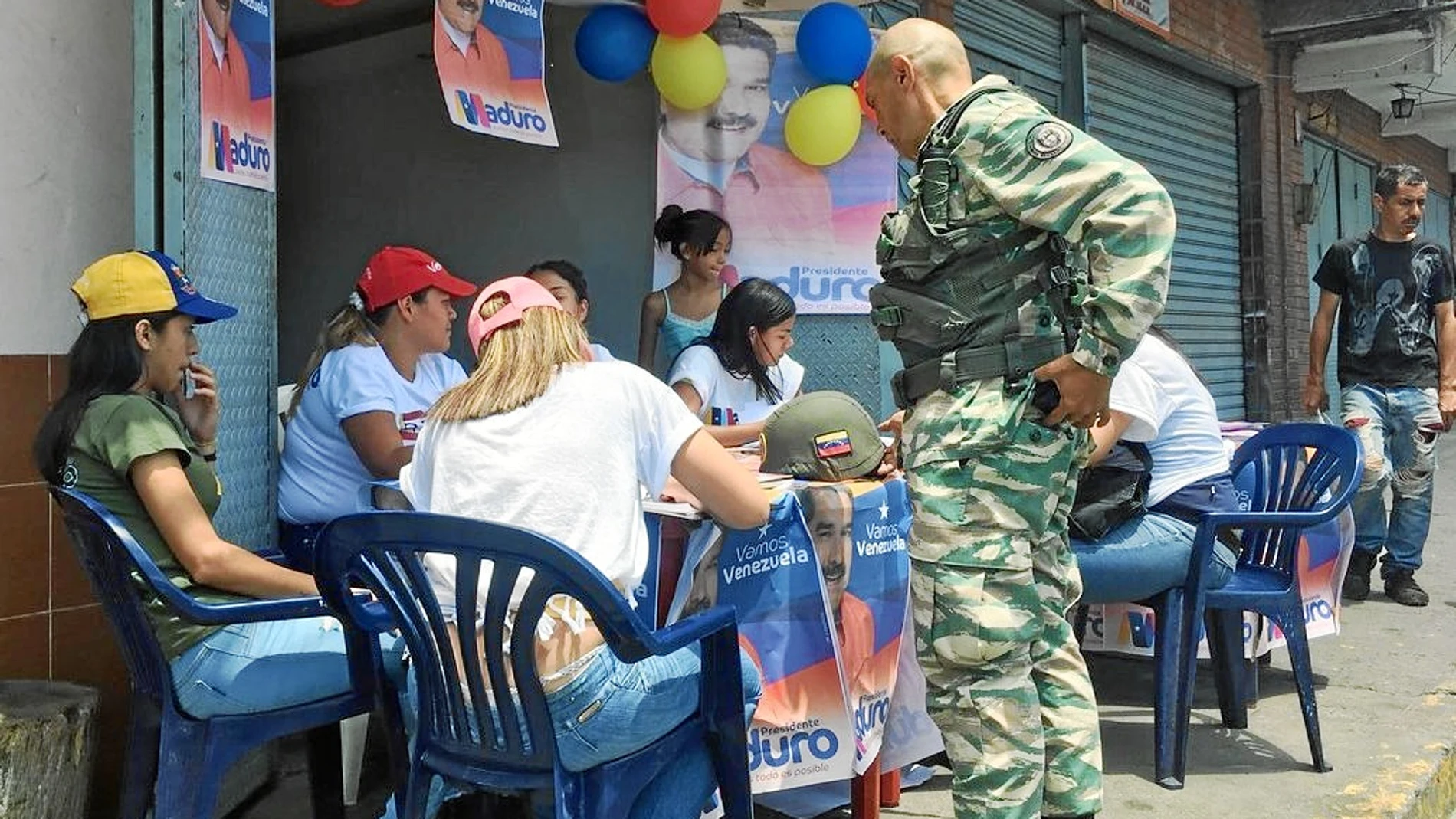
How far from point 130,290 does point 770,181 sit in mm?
3237

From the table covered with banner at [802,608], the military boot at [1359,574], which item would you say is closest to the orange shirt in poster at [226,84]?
the table covered with banner at [802,608]

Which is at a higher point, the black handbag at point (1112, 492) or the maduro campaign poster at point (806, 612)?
the black handbag at point (1112, 492)

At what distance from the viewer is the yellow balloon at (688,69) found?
5.08 m

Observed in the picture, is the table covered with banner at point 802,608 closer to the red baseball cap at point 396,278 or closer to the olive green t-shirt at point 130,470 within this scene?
the olive green t-shirt at point 130,470

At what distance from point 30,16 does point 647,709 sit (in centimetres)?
235

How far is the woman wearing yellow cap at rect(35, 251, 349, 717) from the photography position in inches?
91.4

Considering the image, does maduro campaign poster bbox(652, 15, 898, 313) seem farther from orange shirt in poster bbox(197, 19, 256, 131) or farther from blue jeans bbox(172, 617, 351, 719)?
blue jeans bbox(172, 617, 351, 719)

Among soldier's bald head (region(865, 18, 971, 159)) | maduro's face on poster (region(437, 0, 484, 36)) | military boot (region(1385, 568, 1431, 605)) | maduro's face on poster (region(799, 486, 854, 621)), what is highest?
maduro's face on poster (region(437, 0, 484, 36))

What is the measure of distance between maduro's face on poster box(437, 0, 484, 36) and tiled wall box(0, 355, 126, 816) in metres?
1.79

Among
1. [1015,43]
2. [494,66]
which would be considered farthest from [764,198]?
[1015,43]

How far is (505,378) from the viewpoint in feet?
7.18

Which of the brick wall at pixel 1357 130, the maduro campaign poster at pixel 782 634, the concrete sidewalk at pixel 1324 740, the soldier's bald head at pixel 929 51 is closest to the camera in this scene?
the soldier's bald head at pixel 929 51

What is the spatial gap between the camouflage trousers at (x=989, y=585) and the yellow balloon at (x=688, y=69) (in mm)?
3007

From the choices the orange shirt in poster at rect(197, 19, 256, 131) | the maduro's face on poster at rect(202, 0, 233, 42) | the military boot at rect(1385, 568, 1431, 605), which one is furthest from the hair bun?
the military boot at rect(1385, 568, 1431, 605)
